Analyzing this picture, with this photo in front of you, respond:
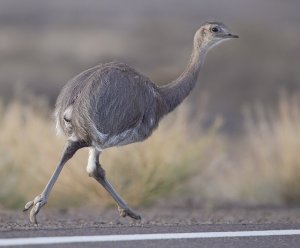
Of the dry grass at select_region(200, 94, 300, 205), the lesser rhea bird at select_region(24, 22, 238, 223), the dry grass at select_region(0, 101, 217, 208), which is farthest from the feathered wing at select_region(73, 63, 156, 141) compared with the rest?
the dry grass at select_region(200, 94, 300, 205)

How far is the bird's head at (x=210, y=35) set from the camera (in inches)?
441

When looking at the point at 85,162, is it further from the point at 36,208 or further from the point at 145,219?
the point at 36,208

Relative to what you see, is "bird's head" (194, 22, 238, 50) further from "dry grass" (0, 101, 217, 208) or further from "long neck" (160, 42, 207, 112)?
"dry grass" (0, 101, 217, 208)

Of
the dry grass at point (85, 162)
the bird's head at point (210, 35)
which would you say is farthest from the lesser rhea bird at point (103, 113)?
the dry grass at point (85, 162)

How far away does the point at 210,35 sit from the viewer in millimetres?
11227

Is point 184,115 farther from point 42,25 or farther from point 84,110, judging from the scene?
point 42,25

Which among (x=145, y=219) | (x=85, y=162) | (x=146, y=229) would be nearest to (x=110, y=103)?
(x=146, y=229)

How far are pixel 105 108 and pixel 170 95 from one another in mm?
1147

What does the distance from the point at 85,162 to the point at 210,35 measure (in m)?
2.74

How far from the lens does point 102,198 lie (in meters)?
13.2

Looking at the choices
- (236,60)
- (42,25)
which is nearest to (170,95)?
(236,60)

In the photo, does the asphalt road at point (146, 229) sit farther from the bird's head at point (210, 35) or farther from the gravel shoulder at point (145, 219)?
the bird's head at point (210, 35)

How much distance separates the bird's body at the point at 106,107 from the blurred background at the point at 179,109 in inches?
111

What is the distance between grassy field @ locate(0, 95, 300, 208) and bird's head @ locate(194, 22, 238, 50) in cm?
241
